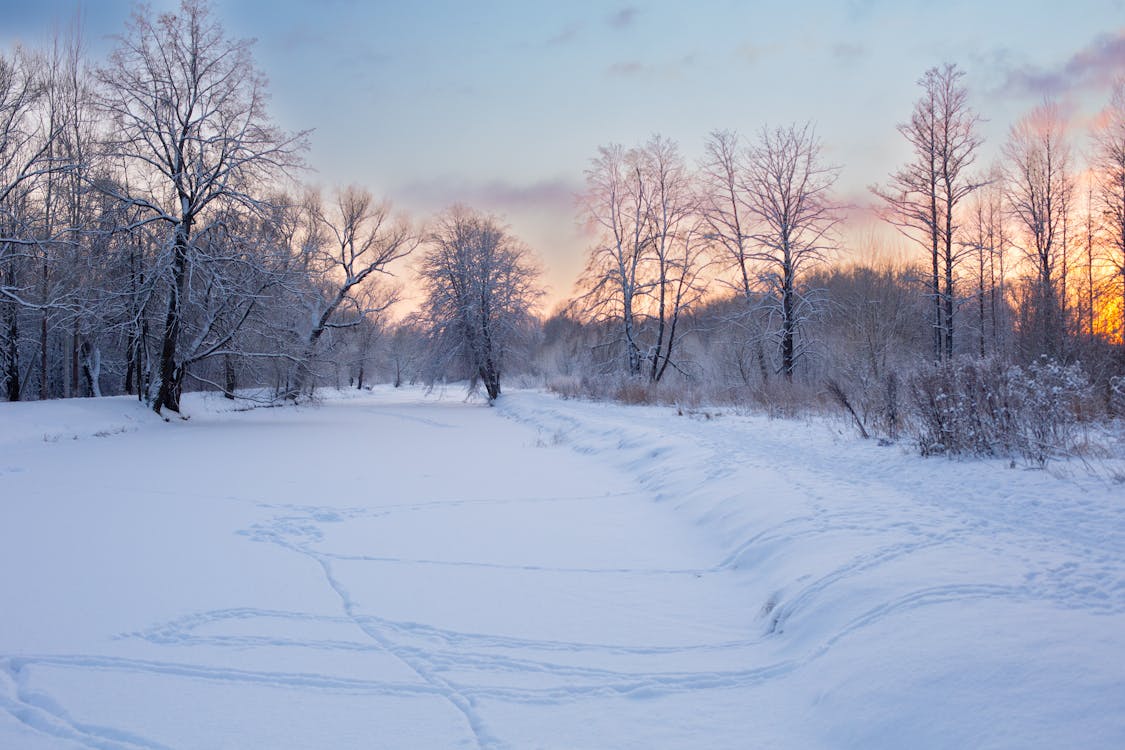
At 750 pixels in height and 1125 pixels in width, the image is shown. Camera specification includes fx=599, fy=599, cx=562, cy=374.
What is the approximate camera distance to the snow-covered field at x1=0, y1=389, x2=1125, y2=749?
2.67m

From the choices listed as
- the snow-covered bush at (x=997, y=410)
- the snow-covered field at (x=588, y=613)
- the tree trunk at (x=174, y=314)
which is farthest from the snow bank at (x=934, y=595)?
the tree trunk at (x=174, y=314)

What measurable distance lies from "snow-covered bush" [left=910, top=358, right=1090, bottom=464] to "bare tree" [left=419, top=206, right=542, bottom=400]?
23.6m

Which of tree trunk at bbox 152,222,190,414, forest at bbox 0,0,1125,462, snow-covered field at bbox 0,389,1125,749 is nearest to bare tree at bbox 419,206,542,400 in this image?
forest at bbox 0,0,1125,462

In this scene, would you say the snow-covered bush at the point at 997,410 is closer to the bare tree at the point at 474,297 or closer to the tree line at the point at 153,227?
the tree line at the point at 153,227

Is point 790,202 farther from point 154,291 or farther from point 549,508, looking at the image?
point 154,291

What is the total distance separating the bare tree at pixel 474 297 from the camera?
29703mm

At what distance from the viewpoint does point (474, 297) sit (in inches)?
1168

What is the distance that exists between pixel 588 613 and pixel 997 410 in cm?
558

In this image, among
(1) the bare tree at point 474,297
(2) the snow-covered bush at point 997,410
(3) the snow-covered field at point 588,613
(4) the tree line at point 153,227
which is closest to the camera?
(3) the snow-covered field at point 588,613

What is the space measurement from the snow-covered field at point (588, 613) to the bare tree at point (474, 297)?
2197 cm

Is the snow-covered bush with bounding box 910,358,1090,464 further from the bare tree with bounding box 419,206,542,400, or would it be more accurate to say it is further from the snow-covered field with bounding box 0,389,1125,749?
the bare tree with bounding box 419,206,542,400

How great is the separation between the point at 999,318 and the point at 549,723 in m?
40.5

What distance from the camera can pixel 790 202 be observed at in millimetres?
20344

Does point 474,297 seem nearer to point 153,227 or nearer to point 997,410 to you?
point 153,227
